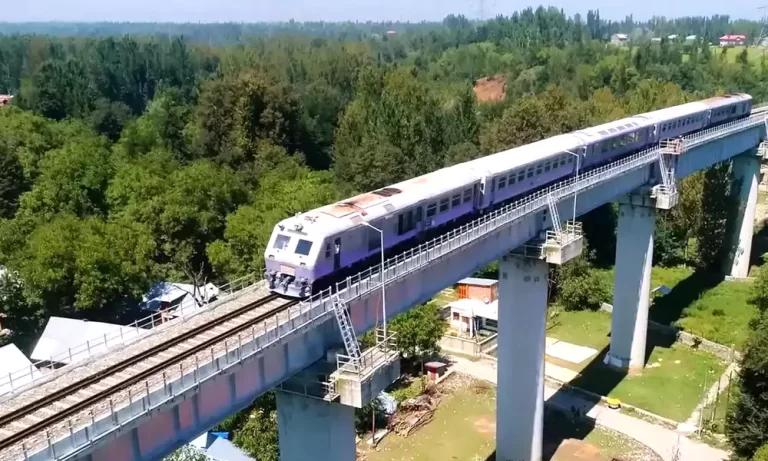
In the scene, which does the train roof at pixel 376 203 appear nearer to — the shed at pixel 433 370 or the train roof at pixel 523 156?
the train roof at pixel 523 156

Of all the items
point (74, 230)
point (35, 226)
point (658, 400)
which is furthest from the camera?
point (35, 226)

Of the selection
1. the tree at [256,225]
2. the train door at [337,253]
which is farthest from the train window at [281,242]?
the tree at [256,225]

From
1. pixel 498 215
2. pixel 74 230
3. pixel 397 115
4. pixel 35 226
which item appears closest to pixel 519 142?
pixel 397 115

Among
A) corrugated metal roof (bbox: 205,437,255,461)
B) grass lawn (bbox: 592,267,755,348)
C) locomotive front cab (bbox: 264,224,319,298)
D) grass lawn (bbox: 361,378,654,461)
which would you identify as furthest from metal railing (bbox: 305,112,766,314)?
grass lawn (bbox: 592,267,755,348)

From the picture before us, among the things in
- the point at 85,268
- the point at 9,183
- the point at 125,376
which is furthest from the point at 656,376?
the point at 9,183

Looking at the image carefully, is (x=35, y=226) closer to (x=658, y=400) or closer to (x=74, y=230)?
(x=74, y=230)

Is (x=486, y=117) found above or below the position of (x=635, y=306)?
above

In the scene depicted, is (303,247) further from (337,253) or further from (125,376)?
(125,376)
